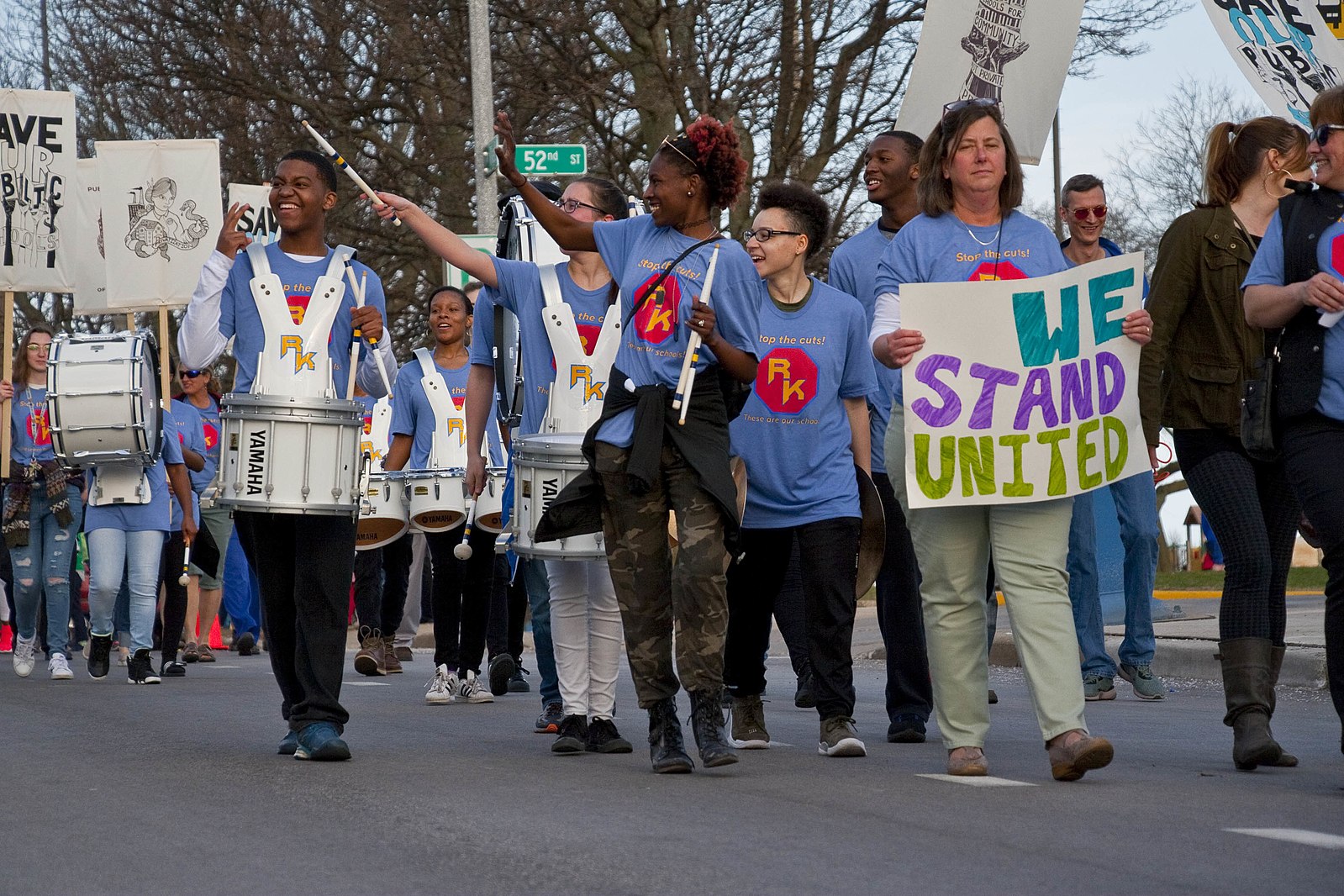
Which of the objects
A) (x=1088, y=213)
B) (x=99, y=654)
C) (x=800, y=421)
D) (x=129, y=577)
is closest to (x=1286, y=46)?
(x=1088, y=213)

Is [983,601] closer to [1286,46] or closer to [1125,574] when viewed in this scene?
[1125,574]

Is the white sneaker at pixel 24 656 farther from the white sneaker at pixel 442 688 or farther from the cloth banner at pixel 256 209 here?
the cloth banner at pixel 256 209

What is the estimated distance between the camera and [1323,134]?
21.7 ft

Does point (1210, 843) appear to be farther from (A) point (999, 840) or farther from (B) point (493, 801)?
(B) point (493, 801)

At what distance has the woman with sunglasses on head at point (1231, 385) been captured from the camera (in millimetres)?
7047

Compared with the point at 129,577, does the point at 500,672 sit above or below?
below

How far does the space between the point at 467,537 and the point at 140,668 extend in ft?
11.1

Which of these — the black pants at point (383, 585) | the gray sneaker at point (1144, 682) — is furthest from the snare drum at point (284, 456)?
the black pants at point (383, 585)

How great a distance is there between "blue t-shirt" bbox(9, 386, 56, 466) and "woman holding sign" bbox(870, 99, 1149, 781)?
28.4 ft

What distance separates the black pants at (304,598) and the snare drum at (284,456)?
11cm

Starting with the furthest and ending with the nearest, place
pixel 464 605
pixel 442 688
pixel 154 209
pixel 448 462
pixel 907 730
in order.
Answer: pixel 154 209 < pixel 448 462 < pixel 464 605 < pixel 442 688 < pixel 907 730

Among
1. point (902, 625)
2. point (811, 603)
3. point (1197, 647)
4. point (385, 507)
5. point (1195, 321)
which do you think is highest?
point (1195, 321)

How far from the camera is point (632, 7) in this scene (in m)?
23.5

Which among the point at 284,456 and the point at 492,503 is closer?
the point at 284,456
